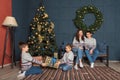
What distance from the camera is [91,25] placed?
8602 mm

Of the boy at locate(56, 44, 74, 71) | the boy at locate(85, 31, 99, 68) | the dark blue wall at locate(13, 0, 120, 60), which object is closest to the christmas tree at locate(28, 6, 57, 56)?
the dark blue wall at locate(13, 0, 120, 60)

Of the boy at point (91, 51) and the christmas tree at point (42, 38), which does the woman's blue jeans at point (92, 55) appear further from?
the christmas tree at point (42, 38)

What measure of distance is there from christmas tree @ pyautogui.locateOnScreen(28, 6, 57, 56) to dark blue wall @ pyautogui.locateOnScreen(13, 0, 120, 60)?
752mm

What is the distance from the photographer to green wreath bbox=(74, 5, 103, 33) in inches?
337

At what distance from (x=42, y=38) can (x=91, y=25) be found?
198 centimetres

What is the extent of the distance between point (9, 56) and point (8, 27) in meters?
0.87

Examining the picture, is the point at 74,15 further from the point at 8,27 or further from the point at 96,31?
the point at 8,27

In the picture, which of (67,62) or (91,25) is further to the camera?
(91,25)

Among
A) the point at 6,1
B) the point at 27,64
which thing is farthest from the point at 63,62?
the point at 6,1

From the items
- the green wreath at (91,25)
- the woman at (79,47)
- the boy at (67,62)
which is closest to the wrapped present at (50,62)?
the boy at (67,62)

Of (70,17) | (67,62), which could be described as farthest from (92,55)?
(70,17)

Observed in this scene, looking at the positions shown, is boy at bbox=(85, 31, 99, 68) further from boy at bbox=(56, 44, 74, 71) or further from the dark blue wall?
the dark blue wall

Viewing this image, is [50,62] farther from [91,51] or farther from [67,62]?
[91,51]

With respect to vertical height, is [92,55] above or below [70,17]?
below
